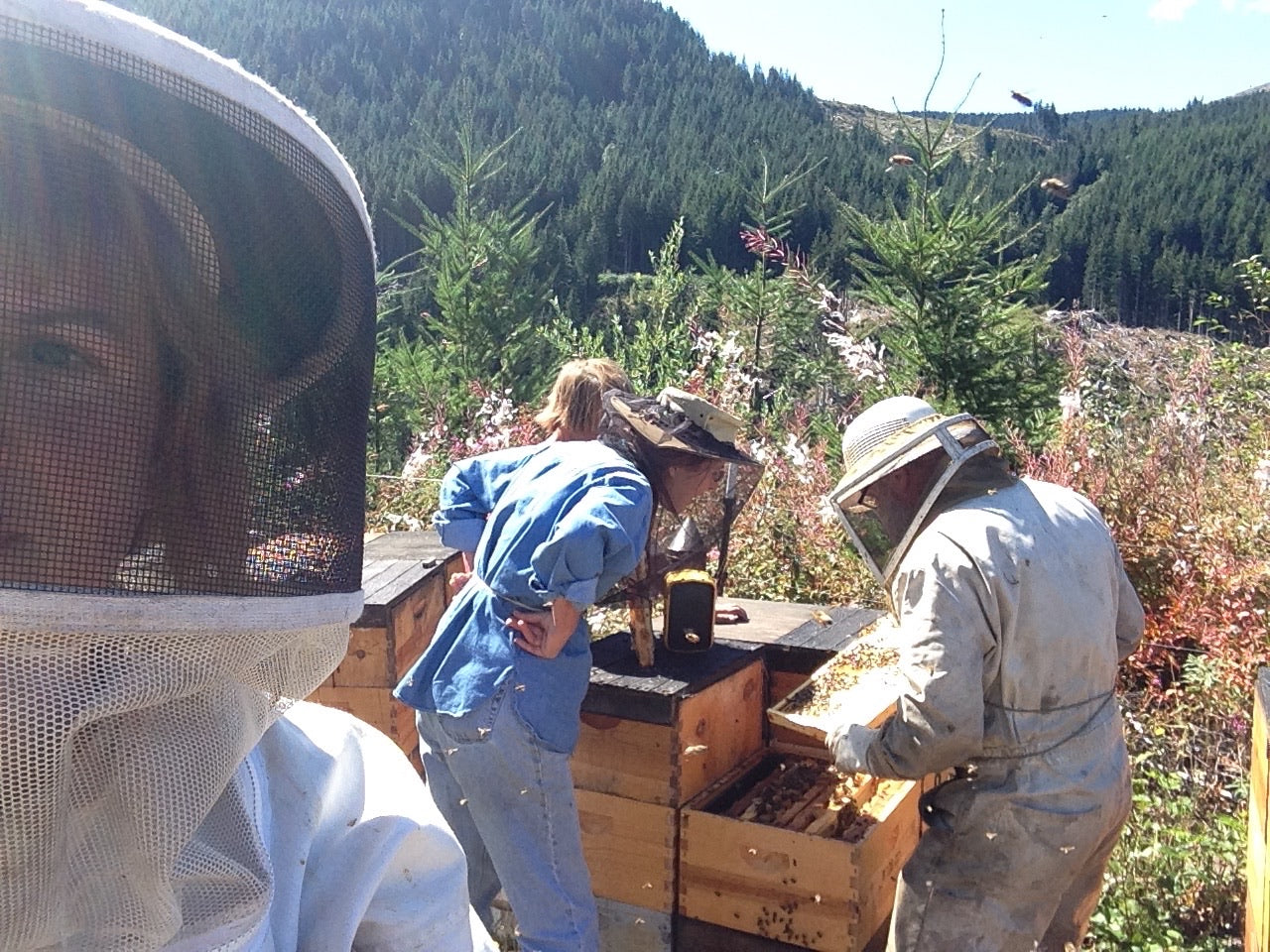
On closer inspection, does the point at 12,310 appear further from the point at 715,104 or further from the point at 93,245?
the point at 715,104

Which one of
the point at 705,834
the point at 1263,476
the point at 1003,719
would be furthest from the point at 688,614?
the point at 1263,476

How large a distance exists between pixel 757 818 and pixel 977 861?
747 millimetres

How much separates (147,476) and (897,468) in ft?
7.28

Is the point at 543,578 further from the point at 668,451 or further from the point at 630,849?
the point at 630,849

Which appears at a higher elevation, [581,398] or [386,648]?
[581,398]

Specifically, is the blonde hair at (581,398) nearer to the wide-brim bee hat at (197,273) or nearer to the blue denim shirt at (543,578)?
the blue denim shirt at (543,578)

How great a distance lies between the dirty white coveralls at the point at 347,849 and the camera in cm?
91

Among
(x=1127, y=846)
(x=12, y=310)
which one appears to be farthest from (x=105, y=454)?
(x=1127, y=846)

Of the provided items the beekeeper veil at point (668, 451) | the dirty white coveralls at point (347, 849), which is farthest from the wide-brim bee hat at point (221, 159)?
the beekeeper veil at point (668, 451)

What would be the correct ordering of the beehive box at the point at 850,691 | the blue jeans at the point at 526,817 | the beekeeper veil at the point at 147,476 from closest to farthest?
the beekeeper veil at the point at 147,476 < the blue jeans at the point at 526,817 < the beehive box at the point at 850,691

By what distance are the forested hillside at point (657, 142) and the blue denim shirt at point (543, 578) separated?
20.6 metres

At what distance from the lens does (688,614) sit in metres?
3.33

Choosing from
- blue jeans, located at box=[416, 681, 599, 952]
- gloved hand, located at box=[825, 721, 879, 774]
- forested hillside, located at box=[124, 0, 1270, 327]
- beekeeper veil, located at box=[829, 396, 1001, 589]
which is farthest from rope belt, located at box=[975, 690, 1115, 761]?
forested hillside, located at box=[124, 0, 1270, 327]

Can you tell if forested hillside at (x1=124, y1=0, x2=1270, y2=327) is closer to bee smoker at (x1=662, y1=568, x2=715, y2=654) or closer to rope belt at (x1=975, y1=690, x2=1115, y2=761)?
bee smoker at (x1=662, y1=568, x2=715, y2=654)
